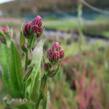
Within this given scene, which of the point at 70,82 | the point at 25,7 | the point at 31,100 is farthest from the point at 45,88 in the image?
the point at 25,7

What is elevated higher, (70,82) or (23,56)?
(23,56)

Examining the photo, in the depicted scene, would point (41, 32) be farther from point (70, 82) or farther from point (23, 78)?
point (70, 82)

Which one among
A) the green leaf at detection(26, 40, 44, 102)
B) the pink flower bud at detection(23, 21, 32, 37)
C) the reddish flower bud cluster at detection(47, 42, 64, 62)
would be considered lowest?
the green leaf at detection(26, 40, 44, 102)

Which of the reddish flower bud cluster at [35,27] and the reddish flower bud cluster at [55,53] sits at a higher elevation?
the reddish flower bud cluster at [35,27]

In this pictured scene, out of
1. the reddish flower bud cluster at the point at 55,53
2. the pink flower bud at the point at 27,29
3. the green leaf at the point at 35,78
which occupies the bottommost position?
the green leaf at the point at 35,78

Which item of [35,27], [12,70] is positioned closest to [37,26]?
[35,27]

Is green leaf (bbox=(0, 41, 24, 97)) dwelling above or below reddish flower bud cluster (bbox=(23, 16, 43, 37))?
below
